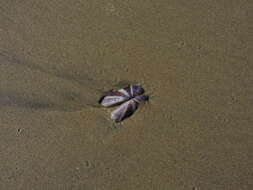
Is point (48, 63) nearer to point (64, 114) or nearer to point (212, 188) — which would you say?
point (64, 114)

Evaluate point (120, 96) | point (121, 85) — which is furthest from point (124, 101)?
point (121, 85)

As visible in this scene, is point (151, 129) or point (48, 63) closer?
point (151, 129)

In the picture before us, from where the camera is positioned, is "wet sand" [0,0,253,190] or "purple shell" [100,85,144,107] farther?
"purple shell" [100,85,144,107]

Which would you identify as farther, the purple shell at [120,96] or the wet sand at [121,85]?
the purple shell at [120,96]

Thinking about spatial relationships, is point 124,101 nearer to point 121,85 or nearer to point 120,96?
point 120,96

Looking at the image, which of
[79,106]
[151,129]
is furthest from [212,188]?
[79,106]

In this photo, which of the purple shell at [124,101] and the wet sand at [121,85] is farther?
A: the purple shell at [124,101]
